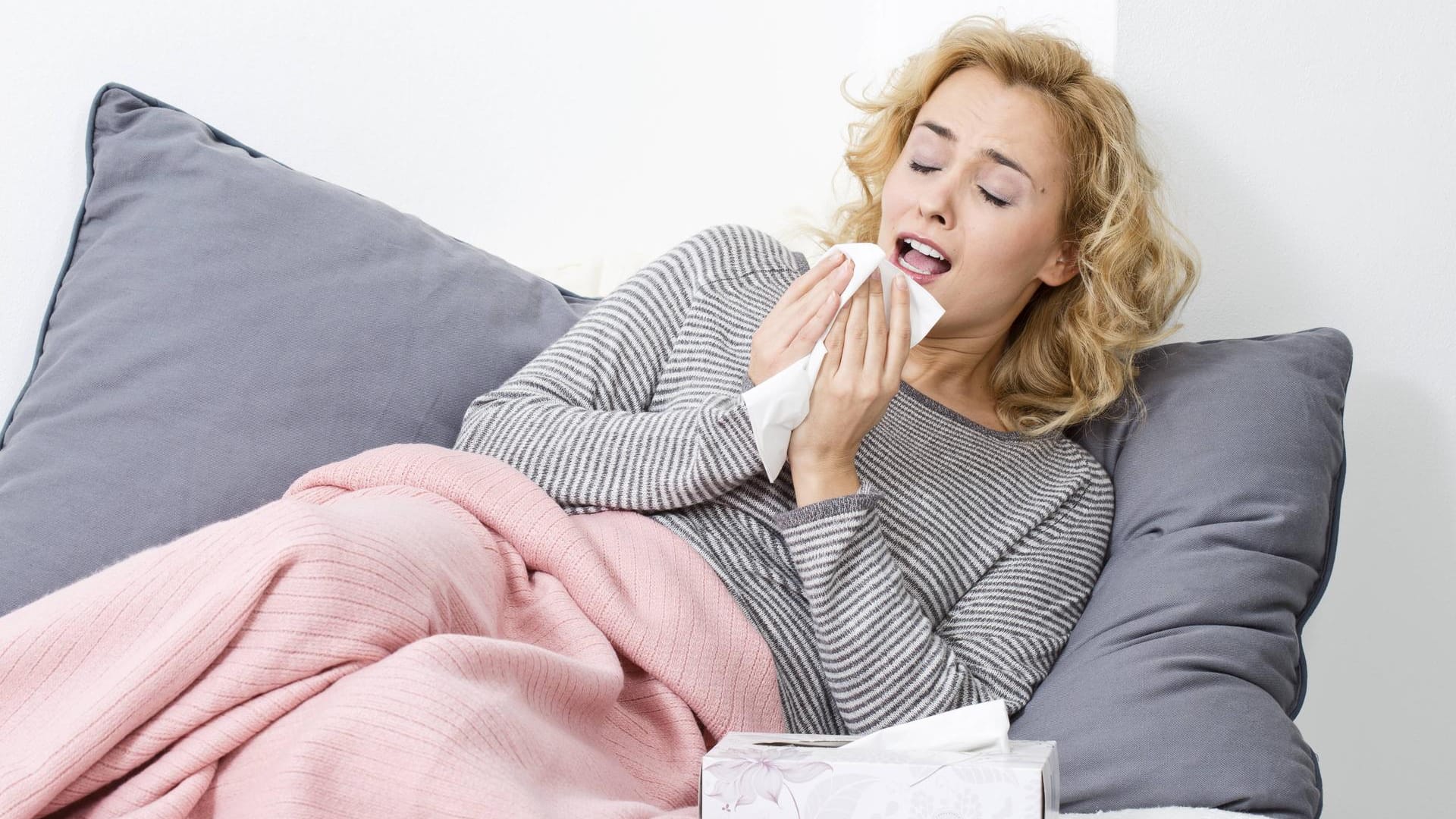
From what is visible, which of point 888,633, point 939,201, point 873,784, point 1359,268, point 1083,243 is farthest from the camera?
A: point 1359,268

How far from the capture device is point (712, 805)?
2.46 feet

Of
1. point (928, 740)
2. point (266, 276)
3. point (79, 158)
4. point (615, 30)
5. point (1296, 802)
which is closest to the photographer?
point (928, 740)

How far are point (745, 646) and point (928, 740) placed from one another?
0.32 m

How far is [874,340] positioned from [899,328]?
Answer: 0.03 meters

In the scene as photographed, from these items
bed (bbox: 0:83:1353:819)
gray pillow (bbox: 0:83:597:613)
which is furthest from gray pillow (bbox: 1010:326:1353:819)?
gray pillow (bbox: 0:83:597:613)

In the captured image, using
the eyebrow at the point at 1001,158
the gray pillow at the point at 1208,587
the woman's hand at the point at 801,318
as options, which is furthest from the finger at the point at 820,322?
the gray pillow at the point at 1208,587

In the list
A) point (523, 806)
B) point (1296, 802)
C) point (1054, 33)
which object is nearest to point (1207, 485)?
point (1296, 802)

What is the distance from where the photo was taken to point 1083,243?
148cm

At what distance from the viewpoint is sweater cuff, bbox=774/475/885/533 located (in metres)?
1.17

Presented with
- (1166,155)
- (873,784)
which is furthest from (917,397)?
(873,784)

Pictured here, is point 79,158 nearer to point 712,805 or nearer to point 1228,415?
point 712,805

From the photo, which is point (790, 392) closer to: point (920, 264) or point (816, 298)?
point (816, 298)

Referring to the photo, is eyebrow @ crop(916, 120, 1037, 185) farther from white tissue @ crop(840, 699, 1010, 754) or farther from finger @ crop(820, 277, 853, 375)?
white tissue @ crop(840, 699, 1010, 754)

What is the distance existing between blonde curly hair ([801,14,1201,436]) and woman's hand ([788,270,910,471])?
0.32 meters
